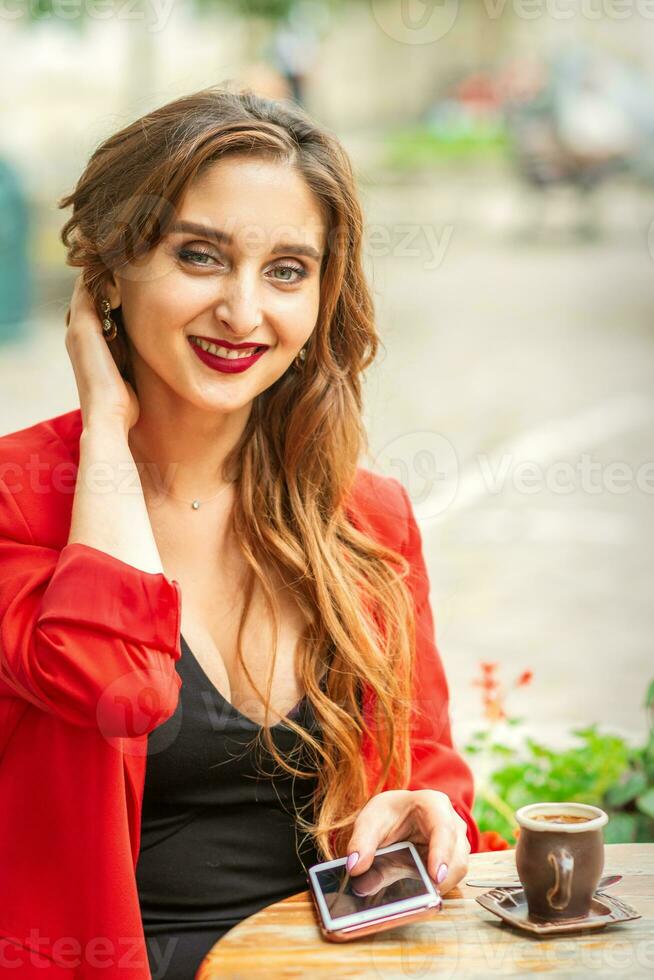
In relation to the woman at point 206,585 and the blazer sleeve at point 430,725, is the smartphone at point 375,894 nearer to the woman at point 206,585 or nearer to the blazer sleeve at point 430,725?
the woman at point 206,585

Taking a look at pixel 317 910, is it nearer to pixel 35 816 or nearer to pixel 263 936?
pixel 263 936

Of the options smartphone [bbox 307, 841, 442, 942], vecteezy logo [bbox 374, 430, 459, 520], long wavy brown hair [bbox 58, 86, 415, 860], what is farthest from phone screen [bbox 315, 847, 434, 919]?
vecteezy logo [bbox 374, 430, 459, 520]

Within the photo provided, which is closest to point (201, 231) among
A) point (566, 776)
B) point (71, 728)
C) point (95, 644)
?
point (95, 644)

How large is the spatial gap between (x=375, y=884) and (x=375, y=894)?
0.08ft

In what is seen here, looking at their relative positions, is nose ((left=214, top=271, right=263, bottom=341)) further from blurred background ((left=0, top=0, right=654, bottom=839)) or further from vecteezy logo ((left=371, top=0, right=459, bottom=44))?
vecteezy logo ((left=371, top=0, right=459, bottom=44))

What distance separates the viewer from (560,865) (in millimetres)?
1953

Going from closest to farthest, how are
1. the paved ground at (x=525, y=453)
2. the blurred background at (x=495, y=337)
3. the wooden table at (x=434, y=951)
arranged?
the wooden table at (x=434, y=951)
the blurred background at (x=495, y=337)
the paved ground at (x=525, y=453)

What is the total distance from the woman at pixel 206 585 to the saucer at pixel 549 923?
0.26ft

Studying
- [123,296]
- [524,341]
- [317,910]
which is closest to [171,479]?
[123,296]

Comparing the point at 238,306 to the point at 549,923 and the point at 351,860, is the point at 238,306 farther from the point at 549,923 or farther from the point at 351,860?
the point at 549,923

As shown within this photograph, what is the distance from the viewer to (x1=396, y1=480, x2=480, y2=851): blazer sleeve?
8.10ft

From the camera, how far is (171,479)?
2.60m

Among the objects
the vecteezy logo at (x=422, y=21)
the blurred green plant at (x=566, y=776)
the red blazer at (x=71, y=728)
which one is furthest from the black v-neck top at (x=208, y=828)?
the vecteezy logo at (x=422, y=21)

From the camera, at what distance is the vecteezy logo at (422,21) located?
3131cm
